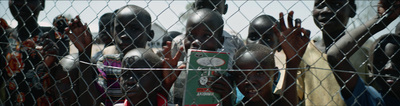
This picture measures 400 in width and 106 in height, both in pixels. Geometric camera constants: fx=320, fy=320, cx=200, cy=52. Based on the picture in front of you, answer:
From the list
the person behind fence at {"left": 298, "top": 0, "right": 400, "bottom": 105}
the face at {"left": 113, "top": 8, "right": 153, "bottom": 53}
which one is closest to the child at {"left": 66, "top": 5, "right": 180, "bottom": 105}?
the face at {"left": 113, "top": 8, "right": 153, "bottom": 53}

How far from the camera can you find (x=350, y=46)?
1854 mm

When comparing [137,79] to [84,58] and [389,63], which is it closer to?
[84,58]

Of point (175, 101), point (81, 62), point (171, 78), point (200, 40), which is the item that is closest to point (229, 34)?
point (200, 40)

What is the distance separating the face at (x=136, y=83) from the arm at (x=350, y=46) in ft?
3.37

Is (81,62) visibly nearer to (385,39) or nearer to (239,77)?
(239,77)

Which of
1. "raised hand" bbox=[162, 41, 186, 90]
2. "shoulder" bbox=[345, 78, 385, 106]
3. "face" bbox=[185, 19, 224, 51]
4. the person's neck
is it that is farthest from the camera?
the person's neck

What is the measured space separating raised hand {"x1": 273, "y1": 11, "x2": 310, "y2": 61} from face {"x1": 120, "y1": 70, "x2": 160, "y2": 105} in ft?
2.49

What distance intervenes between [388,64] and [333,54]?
19.5 inches

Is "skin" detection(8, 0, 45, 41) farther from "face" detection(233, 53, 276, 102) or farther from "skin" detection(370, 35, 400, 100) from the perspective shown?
"skin" detection(370, 35, 400, 100)

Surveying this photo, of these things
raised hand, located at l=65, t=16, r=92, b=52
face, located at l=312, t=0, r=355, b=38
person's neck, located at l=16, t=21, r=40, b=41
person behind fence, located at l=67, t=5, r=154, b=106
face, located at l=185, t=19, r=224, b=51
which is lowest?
face, located at l=312, t=0, r=355, b=38

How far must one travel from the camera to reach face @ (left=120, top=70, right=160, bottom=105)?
187cm

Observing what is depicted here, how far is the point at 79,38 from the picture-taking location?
1930mm

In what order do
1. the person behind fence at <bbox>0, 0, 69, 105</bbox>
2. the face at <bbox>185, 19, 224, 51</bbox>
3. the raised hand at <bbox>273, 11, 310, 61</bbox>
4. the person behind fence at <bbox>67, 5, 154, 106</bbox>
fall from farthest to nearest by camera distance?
1. the person behind fence at <bbox>0, 0, 69, 105</bbox>
2. the face at <bbox>185, 19, 224, 51</bbox>
3. the person behind fence at <bbox>67, 5, 154, 106</bbox>
4. the raised hand at <bbox>273, 11, 310, 61</bbox>

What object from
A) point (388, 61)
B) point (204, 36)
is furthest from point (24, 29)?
point (388, 61)
